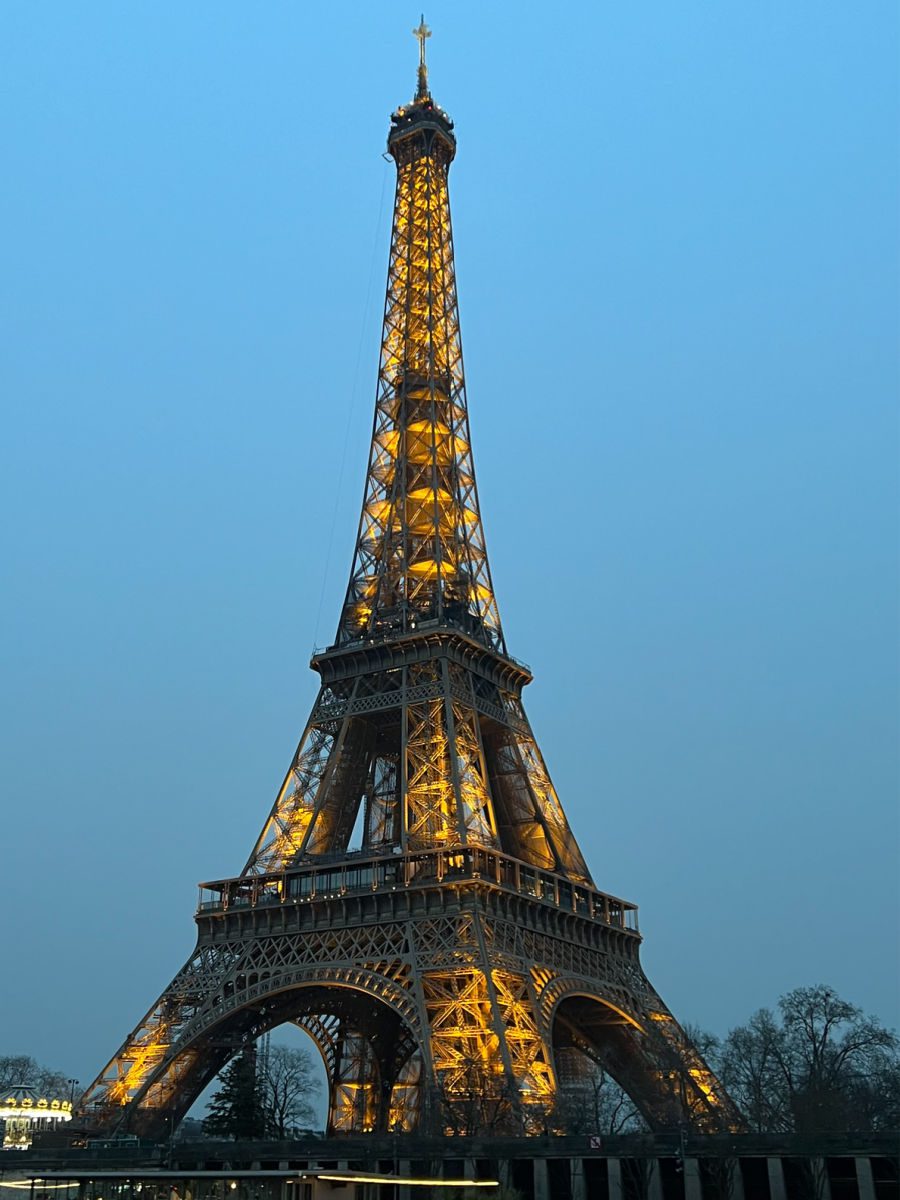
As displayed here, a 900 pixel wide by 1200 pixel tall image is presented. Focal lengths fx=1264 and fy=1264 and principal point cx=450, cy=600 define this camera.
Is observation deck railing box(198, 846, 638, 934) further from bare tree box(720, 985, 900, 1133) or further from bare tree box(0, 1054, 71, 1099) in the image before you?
bare tree box(0, 1054, 71, 1099)

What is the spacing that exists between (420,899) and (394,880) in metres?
2.02

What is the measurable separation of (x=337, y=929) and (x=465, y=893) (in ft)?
20.5

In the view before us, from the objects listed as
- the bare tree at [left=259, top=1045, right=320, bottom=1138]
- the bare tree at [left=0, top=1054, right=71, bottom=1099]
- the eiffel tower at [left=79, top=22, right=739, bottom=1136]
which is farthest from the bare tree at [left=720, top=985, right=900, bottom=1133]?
the bare tree at [left=0, top=1054, right=71, bottom=1099]

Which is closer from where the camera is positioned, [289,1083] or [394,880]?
[394,880]

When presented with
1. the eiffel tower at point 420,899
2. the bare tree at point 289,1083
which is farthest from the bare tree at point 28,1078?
the eiffel tower at point 420,899

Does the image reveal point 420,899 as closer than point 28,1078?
Yes

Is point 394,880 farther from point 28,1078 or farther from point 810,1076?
point 28,1078

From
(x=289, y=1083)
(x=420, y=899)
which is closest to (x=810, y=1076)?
(x=420, y=899)

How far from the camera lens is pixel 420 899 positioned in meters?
51.2

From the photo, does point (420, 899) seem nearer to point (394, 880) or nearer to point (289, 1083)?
point (394, 880)

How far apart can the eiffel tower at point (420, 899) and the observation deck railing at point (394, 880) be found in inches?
4.1

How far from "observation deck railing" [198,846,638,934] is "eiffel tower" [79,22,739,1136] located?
0.35ft

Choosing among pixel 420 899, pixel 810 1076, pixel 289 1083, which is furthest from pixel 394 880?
pixel 289 1083

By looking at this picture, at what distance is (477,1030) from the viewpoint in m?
45.8
